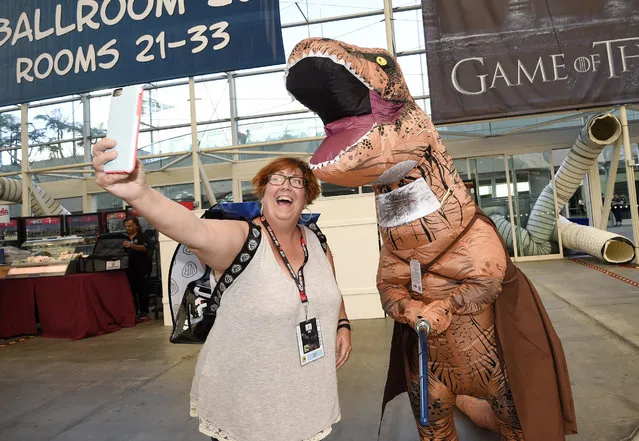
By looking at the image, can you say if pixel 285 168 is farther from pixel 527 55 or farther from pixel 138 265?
pixel 527 55

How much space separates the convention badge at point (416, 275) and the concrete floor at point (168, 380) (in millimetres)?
1091

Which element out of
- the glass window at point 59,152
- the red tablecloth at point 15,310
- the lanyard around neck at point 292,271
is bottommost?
the red tablecloth at point 15,310

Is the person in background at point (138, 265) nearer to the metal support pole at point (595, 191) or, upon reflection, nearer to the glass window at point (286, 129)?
the glass window at point (286, 129)

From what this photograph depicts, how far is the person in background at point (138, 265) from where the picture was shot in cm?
527

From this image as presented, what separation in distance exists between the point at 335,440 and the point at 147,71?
3.05m

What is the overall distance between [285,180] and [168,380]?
7.81ft

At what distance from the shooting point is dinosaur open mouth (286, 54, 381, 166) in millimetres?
1043

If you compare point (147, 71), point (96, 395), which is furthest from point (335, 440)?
point (147, 71)

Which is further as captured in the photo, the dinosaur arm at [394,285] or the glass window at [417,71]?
the glass window at [417,71]

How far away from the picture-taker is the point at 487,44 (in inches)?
213

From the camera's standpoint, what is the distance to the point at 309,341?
1148 millimetres

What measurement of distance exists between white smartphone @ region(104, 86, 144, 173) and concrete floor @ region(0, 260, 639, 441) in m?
1.74

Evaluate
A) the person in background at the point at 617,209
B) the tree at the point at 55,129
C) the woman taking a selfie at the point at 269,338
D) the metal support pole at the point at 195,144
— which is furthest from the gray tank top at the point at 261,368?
the person in background at the point at 617,209

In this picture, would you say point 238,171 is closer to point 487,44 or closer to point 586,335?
point 487,44
